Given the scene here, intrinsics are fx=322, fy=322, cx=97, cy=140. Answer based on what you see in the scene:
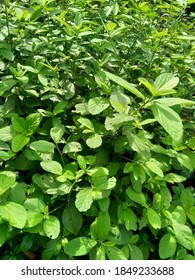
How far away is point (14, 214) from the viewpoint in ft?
3.10

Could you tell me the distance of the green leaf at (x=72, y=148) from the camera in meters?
1.17

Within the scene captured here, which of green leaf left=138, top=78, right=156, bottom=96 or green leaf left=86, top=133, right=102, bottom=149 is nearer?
green leaf left=138, top=78, right=156, bottom=96

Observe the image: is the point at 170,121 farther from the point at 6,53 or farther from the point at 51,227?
the point at 6,53

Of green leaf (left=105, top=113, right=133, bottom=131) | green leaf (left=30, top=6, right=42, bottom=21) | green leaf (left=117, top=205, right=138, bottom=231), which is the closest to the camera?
Answer: green leaf (left=105, top=113, right=133, bottom=131)

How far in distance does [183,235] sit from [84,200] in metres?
0.38

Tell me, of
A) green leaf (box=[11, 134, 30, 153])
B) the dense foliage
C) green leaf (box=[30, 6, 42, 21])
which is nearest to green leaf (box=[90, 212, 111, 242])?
the dense foliage

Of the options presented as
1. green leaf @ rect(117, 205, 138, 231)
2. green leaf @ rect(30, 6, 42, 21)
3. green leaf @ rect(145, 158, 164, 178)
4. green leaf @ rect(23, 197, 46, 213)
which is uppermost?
green leaf @ rect(30, 6, 42, 21)

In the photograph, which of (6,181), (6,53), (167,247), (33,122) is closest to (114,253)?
(167,247)

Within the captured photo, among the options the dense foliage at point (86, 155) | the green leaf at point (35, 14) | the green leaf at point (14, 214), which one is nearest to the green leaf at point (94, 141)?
the dense foliage at point (86, 155)

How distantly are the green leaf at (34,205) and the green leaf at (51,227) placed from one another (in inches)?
1.5

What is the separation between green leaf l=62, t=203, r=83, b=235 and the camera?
112cm

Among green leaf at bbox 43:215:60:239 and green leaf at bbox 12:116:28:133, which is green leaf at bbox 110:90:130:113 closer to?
green leaf at bbox 12:116:28:133

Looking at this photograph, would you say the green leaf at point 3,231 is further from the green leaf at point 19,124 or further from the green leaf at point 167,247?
the green leaf at point 167,247

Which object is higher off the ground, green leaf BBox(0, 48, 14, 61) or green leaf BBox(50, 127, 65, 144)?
green leaf BBox(0, 48, 14, 61)
